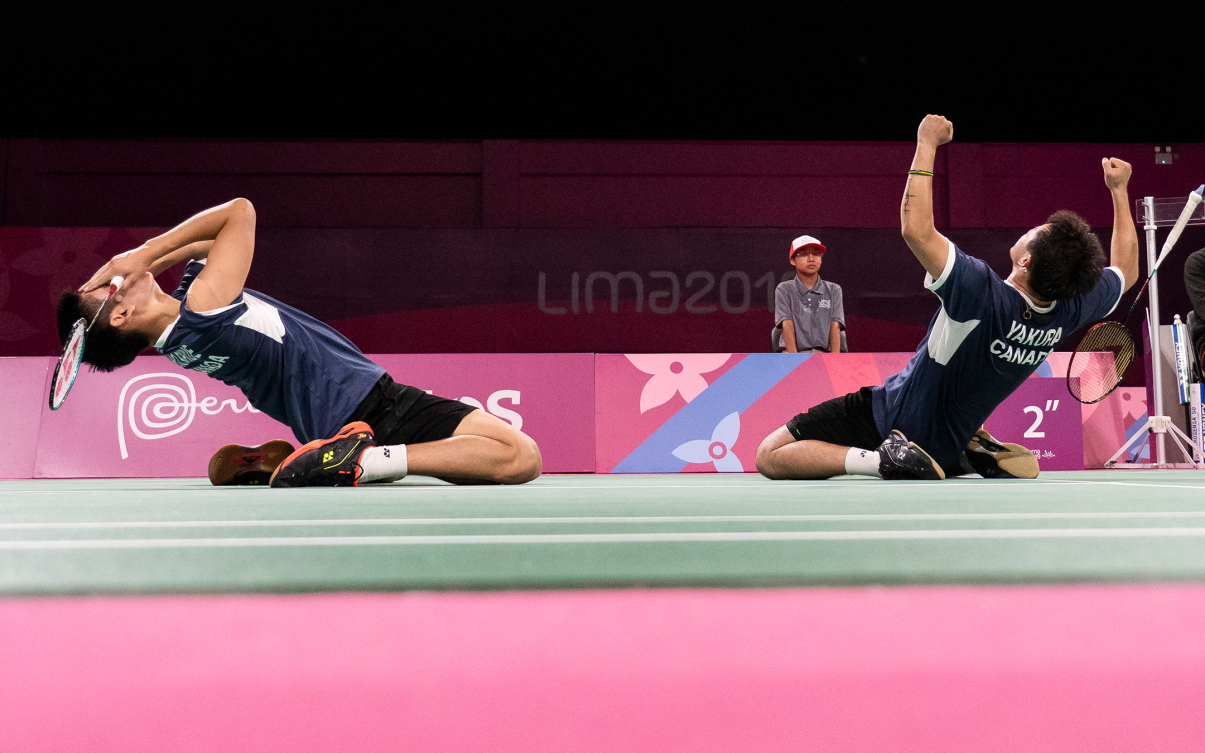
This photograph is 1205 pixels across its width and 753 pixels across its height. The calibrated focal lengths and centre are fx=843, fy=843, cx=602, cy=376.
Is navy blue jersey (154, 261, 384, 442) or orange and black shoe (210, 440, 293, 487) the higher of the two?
navy blue jersey (154, 261, 384, 442)

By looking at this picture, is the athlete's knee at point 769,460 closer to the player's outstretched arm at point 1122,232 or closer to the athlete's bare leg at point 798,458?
the athlete's bare leg at point 798,458

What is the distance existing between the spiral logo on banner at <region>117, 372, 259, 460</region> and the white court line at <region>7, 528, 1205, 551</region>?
163 inches

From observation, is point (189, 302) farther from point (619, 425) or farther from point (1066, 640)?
point (619, 425)

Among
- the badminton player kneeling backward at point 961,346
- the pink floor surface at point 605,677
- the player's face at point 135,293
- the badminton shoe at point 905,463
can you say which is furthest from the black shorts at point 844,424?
the pink floor surface at point 605,677

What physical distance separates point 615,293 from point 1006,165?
5476mm

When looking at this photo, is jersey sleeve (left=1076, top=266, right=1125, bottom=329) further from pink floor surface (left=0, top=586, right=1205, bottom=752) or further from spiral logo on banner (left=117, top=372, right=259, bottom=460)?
spiral logo on banner (left=117, top=372, right=259, bottom=460)

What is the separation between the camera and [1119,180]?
3072 millimetres

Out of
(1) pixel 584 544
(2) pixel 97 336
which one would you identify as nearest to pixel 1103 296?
(1) pixel 584 544

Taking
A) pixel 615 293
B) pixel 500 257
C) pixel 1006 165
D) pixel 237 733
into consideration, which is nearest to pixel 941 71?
pixel 1006 165

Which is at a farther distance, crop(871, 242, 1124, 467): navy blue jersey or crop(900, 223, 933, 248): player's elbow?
crop(871, 242, 1124, 467): navy blue jersey

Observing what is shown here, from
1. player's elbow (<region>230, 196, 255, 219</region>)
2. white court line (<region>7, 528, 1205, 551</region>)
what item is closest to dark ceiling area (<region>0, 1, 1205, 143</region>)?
player's elbow (<region>230, 196, 255, 219</region>)

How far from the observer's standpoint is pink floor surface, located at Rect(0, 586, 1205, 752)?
0.50 metres

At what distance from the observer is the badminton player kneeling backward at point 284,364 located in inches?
106

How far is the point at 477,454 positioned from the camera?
286 cm
